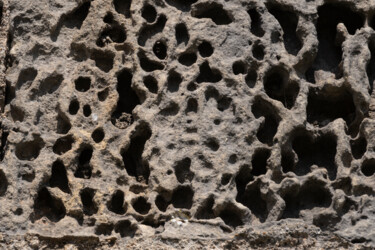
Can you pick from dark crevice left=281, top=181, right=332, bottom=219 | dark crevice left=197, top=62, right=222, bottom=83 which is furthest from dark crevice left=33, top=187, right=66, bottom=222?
dark crevice left=281, top=181, right=332, bottom=219

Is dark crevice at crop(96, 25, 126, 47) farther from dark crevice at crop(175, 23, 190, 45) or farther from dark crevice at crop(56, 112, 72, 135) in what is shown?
dark crevice at crop(56, 112, 72, 135)

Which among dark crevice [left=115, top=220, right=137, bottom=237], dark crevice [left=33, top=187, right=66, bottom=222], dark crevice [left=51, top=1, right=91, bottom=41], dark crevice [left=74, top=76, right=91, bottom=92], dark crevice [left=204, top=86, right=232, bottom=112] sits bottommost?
dark crevice [left=115, top=220, right=137, bottom=237]

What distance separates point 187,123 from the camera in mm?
4352

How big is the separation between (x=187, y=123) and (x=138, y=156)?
8.9 inches

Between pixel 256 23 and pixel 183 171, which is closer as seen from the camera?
pixel 183 171

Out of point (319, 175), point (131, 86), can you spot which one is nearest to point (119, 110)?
point (131, 86)

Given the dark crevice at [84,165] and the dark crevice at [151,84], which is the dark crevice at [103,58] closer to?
the dark crevice at [151,84]

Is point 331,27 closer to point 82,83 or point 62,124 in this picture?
point 82,83

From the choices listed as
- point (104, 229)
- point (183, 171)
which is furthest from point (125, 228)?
→ point (183, 171)

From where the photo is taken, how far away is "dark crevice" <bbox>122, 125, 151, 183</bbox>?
4324mm

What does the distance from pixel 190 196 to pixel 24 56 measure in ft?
2.85

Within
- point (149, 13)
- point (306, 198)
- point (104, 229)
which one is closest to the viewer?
point (104, 229)

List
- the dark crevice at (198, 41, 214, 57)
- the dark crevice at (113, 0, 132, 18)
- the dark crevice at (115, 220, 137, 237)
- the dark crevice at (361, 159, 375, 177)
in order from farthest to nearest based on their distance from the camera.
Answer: the dark crevice at (113, 0, 132, 18)
the dark crevice at (198, 41, 214, 57)
the dark crevice at (361, 159, 375, 177)
the dark crevice at (115, 220, 137, 237)

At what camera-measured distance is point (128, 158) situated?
437cm
